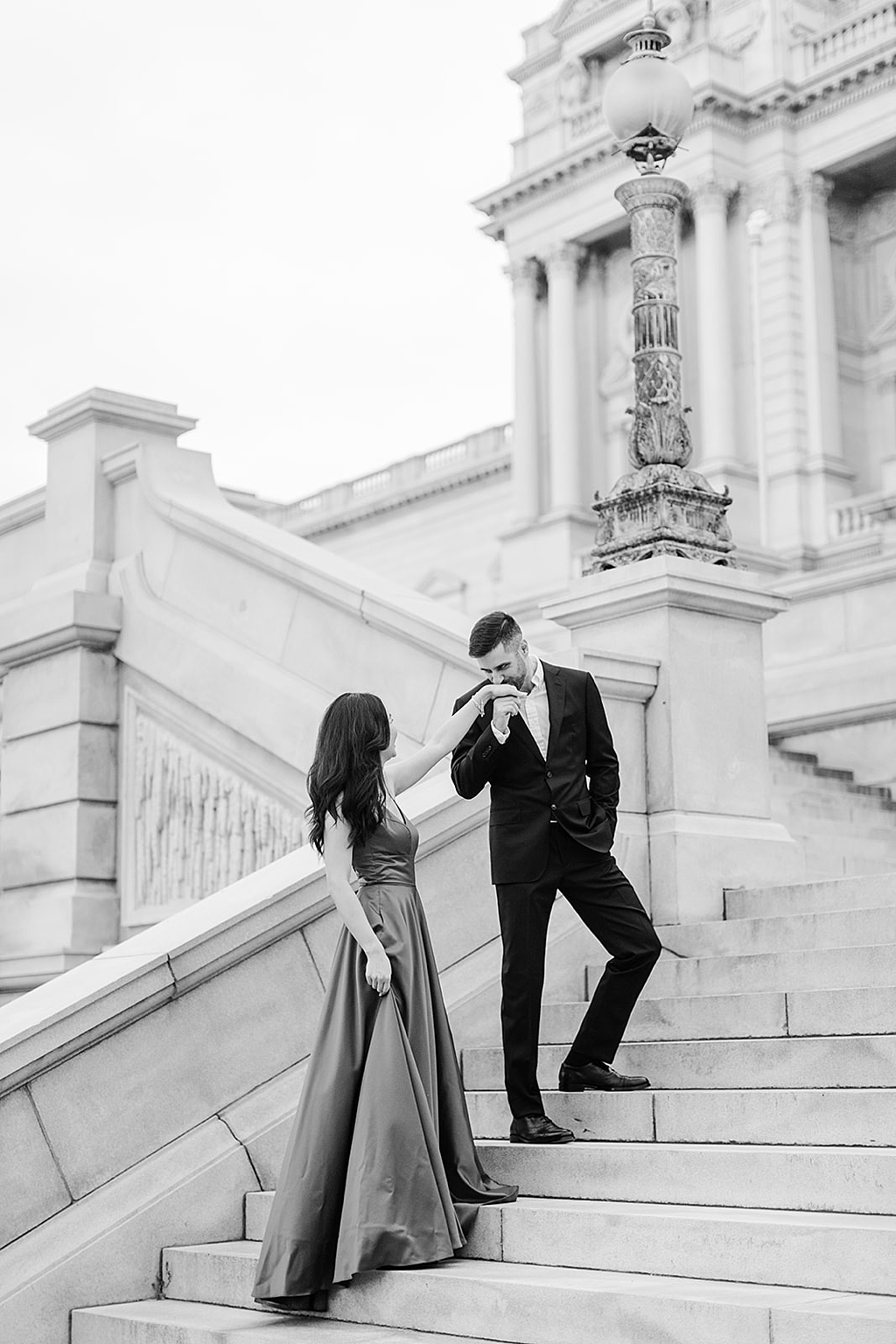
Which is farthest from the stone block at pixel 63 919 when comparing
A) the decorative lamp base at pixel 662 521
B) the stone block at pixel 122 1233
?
the stone block at pixel 122 1233

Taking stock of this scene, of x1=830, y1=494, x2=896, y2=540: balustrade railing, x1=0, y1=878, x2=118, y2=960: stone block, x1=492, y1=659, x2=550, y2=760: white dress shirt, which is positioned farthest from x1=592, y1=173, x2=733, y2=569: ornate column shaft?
x1=830, y1=494, x2=896, y2=540: balustrade railing

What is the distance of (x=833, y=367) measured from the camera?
35.2 m

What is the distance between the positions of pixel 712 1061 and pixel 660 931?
54.4 inches

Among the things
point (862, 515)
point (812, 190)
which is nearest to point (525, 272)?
point (812, 190)

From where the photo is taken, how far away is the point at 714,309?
3556cm

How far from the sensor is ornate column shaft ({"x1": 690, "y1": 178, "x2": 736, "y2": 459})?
35.2 metres

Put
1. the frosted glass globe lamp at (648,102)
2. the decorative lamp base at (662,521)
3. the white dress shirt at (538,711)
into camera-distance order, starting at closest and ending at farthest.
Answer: the white dress shirt at (538,711) < the decorative lamp base at (662,521) < the frosted glass globe lamp at (648,102)

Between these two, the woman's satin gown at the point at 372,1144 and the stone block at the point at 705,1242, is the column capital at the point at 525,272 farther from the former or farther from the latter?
the stone block at the point at 705,1242

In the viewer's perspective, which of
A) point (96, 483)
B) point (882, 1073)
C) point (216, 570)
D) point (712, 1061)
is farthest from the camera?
point (96, 483)

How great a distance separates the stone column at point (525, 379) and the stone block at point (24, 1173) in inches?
1312

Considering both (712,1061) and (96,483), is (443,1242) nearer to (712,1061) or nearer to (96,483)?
(712,1061)

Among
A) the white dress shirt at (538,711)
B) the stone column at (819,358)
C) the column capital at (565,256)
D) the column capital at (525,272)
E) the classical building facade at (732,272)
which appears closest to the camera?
the white dress shirt at (538,711)

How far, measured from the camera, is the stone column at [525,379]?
38.9m

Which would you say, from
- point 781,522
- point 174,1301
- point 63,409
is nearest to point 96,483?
point 63,409
